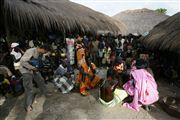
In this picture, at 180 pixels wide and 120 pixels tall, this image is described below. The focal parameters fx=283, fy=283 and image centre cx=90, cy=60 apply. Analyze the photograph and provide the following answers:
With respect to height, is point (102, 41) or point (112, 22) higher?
point (112, 22)

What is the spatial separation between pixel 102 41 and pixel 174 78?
3.26 metres

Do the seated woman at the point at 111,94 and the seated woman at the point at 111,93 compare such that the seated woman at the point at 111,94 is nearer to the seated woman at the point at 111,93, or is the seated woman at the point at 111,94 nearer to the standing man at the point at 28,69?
the seated woman at the point at 111,93

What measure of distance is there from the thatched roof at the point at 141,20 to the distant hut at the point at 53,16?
11.8 metres

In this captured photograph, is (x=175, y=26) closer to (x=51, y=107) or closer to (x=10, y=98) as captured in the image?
(x=51, y=107)

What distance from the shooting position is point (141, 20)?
1922 cm

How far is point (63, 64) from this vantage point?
9273 mm

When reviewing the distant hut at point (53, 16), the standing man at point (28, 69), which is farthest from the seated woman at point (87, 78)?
the distant hut at point (53, 16)

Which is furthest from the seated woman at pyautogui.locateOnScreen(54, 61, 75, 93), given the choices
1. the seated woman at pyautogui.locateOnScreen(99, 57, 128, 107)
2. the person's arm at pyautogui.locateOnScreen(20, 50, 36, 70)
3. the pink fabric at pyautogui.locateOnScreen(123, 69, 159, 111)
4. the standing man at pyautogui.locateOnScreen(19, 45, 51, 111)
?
the pink fabric at pyautogui.locateOnScreen(123, 69, 159, 111)

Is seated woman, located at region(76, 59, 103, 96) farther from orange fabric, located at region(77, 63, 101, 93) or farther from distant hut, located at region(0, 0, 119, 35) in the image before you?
distant hut, located at region(0, 0, 119, 35)

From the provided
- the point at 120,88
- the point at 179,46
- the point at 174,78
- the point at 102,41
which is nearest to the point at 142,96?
the point at 120,88

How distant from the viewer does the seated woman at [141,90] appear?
706cm

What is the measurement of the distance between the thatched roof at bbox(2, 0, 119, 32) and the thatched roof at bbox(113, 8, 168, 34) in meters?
11.8

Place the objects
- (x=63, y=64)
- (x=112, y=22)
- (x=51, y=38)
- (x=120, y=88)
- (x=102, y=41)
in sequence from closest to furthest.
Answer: (x=112, y=22), (x=120, y=88), (x=63, y=64), (x=51, y=38), (x=102, y=41)

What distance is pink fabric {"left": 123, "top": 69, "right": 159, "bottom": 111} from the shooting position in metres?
7.05
